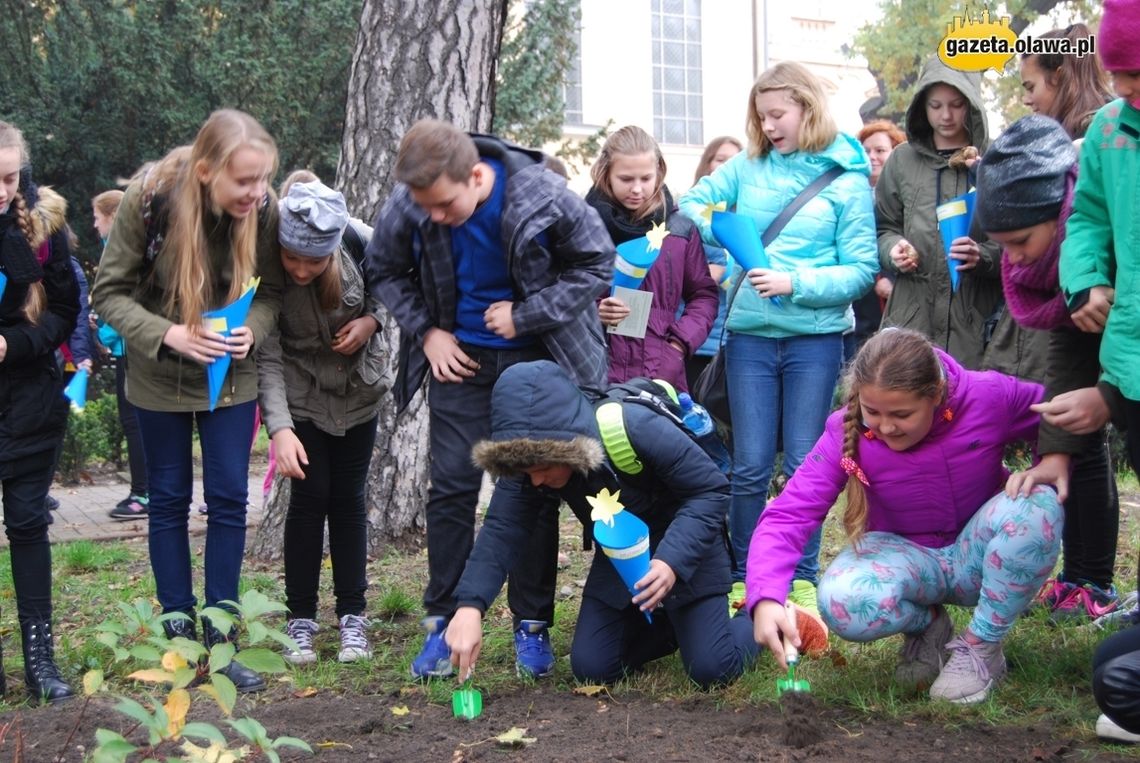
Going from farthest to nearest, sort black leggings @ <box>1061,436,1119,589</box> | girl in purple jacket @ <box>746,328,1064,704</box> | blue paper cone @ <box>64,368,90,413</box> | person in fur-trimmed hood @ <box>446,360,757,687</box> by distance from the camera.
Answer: blue paper cone @ <box>64,368,90,413</box>
black leggings @ <box>1061,436,1119,589</box>
person in fur-trimmed hood @ <box>446,360,757,687</box>
girl in purple jacket @ <box>746,328,1064,704</box>

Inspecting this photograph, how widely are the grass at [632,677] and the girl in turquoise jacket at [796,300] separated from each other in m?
0.77

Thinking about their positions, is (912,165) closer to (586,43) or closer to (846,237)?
(846,237)

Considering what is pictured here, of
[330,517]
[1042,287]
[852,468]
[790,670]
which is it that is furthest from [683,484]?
[330,517]

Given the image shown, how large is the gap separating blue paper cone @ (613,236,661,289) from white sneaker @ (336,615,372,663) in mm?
1536

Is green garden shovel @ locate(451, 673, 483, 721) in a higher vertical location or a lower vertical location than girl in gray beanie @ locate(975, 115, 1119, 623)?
lower

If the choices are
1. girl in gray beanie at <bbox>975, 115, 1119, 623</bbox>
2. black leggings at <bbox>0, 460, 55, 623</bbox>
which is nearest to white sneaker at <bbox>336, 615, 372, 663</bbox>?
black leggings at <bbox>0, 460, 55, 623</bbox>

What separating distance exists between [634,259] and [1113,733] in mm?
2331

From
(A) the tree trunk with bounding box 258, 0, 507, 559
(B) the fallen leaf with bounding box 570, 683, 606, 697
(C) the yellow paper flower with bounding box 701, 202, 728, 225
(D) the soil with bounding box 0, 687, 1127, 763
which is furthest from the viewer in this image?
(A) the tree trunk with bounding box 258, 0, 507, 559

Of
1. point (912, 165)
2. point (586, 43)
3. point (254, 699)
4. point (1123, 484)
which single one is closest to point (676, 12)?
Answer: point (586, 43)

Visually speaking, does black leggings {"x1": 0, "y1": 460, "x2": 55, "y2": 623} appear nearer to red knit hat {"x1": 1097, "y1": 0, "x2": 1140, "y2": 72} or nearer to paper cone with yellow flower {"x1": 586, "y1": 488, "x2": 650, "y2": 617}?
paper cone with yellow flower {"x1": 586, "y1": 488, "x2": 650, "y2": 617}

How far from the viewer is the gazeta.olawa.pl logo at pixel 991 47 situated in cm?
413

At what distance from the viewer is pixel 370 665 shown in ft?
13.1

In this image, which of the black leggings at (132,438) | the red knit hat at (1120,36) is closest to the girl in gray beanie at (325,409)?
the red knit hat at (1120,36)

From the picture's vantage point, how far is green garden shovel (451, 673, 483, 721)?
331cm
